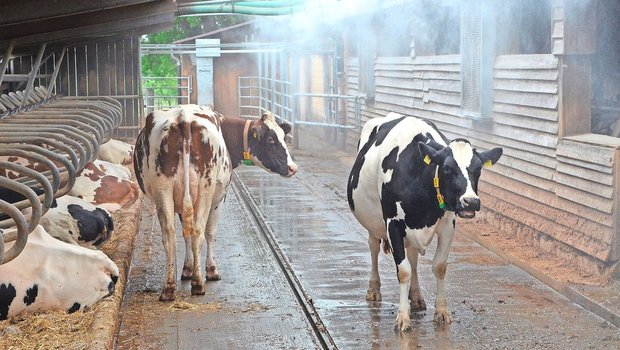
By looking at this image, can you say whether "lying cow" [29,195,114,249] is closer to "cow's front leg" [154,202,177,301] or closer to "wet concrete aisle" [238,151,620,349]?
"cow's front leg" [154,202,177,301]

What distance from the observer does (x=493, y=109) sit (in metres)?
14.5

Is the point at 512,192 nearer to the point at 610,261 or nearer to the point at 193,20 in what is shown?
the point at 610,261

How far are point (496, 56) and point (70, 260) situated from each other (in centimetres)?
738

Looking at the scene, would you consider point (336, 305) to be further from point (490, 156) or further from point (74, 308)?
point (74, 308)

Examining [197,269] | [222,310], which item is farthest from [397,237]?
[197,269]

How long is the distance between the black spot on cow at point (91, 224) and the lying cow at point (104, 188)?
287 cm

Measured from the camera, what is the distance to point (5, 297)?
836 centimetres

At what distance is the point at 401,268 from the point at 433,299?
4.08ft

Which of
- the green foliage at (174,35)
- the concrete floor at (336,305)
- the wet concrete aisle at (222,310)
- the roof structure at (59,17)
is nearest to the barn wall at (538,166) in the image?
the concrete floor at (336,305)

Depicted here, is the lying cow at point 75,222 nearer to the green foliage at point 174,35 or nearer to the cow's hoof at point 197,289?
the cow's hoof at point 197,289

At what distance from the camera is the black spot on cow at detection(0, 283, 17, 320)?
328 inches

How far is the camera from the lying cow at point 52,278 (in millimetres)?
8422

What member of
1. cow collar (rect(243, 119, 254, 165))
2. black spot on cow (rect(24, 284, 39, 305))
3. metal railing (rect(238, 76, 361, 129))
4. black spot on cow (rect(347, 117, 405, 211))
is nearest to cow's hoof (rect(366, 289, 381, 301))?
black spot on cow (rect(347, 117, 405, 211))

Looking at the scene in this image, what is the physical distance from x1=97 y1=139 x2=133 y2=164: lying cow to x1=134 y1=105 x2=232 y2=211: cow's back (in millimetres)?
8123
